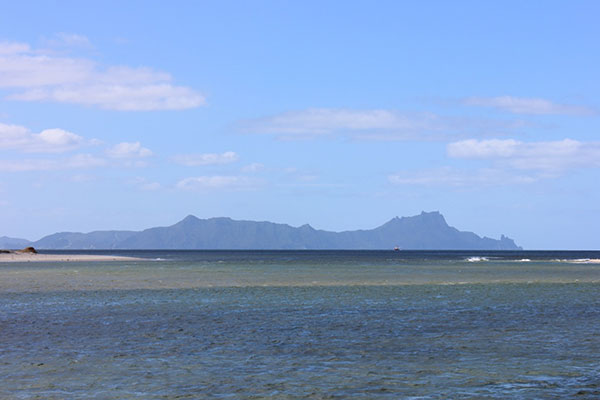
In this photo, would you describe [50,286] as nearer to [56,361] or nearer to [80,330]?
[80,330]

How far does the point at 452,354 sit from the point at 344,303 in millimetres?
21215

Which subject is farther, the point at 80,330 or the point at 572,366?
the point at 80,330

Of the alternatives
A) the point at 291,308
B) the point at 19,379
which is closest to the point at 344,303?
the point at 291,308

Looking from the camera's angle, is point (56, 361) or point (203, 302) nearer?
point (56, 361)

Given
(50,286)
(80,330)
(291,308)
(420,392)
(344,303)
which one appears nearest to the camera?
(420,392)

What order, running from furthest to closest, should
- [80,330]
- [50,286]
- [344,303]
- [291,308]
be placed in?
[50,286]
[344,303]
[291,308]
[80,330]

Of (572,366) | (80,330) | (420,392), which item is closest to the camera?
(420,392)

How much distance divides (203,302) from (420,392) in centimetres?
3038

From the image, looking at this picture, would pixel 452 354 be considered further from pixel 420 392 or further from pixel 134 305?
pixel 134 305

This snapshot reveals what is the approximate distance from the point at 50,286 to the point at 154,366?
45.5 m

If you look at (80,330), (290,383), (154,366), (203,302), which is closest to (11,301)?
(203,302)

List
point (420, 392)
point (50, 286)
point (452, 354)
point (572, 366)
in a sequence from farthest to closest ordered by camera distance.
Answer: point (50, 286)
point (452, 354)
point (572, 366)
point (420, 392)

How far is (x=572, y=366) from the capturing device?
23281mm

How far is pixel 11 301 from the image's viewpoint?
4831 centimetres
